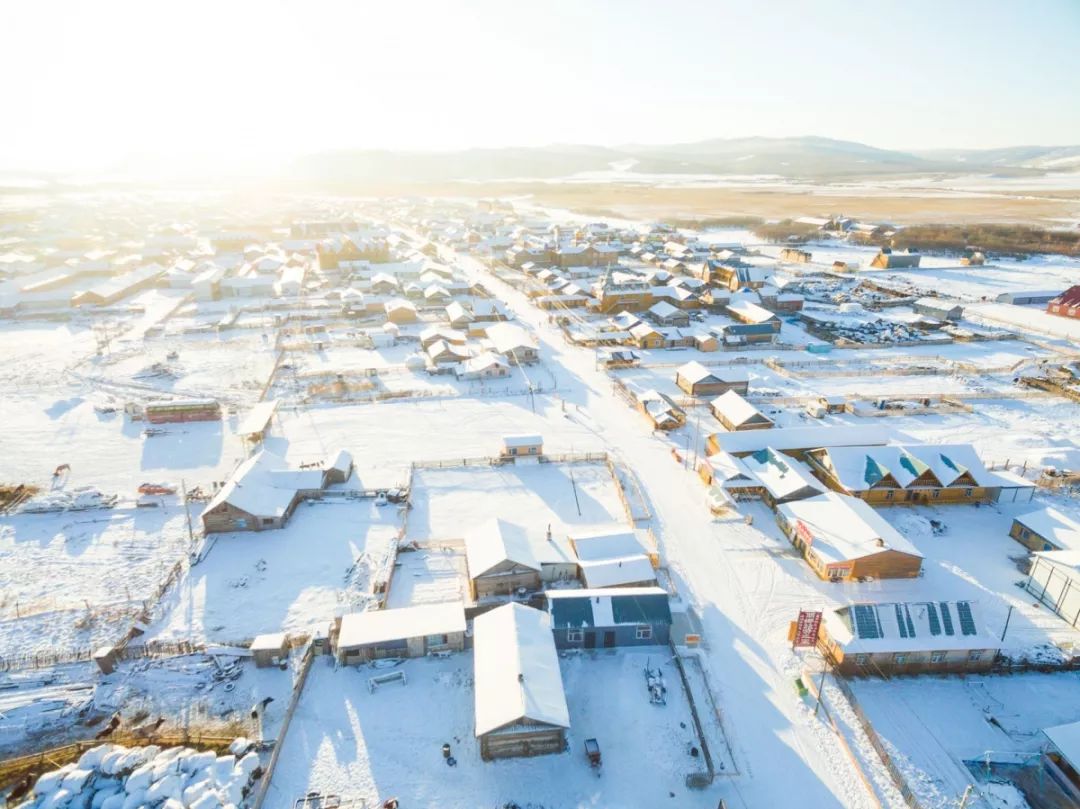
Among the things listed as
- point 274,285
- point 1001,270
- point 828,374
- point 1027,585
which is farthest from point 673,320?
point 1001,270

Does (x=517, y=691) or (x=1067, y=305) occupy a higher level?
(x=1067, y=305)

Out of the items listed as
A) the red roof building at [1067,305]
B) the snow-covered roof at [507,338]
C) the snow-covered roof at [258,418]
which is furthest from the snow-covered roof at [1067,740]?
the red roof building at [1067,305]

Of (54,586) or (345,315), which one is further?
(345,315)

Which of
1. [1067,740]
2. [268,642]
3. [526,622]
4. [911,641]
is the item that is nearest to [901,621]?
[911,641]

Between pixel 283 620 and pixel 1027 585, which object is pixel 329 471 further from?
pixel 1027 585

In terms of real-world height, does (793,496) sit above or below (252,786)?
above

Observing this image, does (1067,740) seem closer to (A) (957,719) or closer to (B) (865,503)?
(A) (957,719)

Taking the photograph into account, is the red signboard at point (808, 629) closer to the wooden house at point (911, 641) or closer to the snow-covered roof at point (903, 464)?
the wooden house at point (911, 641)

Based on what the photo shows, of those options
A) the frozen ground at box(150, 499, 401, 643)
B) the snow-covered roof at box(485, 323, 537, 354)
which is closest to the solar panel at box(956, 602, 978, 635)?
the frozen ground at box(150, 499, 401, 643)
